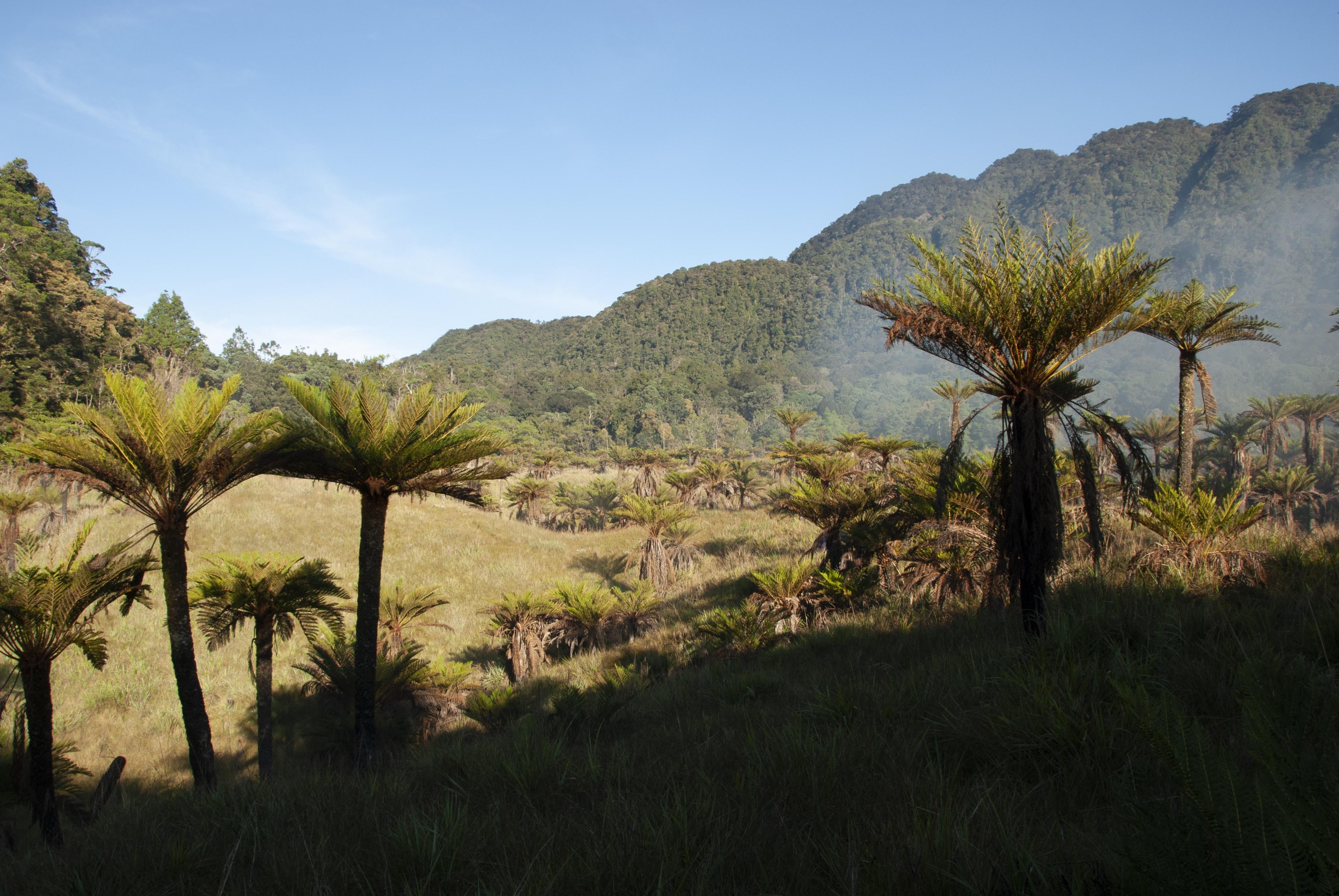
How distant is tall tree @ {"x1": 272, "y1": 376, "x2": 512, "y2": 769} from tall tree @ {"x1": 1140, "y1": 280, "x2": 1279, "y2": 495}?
32.6 feet

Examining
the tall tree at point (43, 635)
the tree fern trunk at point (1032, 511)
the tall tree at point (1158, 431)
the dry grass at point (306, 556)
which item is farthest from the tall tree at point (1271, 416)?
the tall tree at point (43, 635)

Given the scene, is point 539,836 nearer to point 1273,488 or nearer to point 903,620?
point 903,620

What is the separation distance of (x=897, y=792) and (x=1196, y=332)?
1082 cm

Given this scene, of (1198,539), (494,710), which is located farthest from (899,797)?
(494,710)

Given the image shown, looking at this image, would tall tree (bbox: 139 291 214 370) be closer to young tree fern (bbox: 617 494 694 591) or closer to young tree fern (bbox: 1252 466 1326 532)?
young tree fern (bbox: 617 494 694 591)

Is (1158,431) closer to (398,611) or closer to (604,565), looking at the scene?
(604,565)

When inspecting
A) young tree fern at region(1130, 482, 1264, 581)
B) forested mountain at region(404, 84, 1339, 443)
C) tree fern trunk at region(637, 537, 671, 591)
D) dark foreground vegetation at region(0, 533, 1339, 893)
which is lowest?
tree fern trunk at region(637, 537, 671, 591)

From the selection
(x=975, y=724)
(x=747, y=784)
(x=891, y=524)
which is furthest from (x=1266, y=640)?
(x=891, y=524)

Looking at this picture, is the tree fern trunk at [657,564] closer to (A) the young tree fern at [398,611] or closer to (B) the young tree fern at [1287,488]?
(A) the young tree fern at [398,611]

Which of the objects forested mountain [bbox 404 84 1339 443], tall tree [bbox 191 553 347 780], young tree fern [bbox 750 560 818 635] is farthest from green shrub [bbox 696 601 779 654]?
forested mountain [bbox 404 84 1339 443]

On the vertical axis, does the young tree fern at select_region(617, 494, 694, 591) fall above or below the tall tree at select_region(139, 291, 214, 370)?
below

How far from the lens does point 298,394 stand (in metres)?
7.69

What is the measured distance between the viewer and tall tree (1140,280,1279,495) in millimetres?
9203

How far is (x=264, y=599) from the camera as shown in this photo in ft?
29.5
